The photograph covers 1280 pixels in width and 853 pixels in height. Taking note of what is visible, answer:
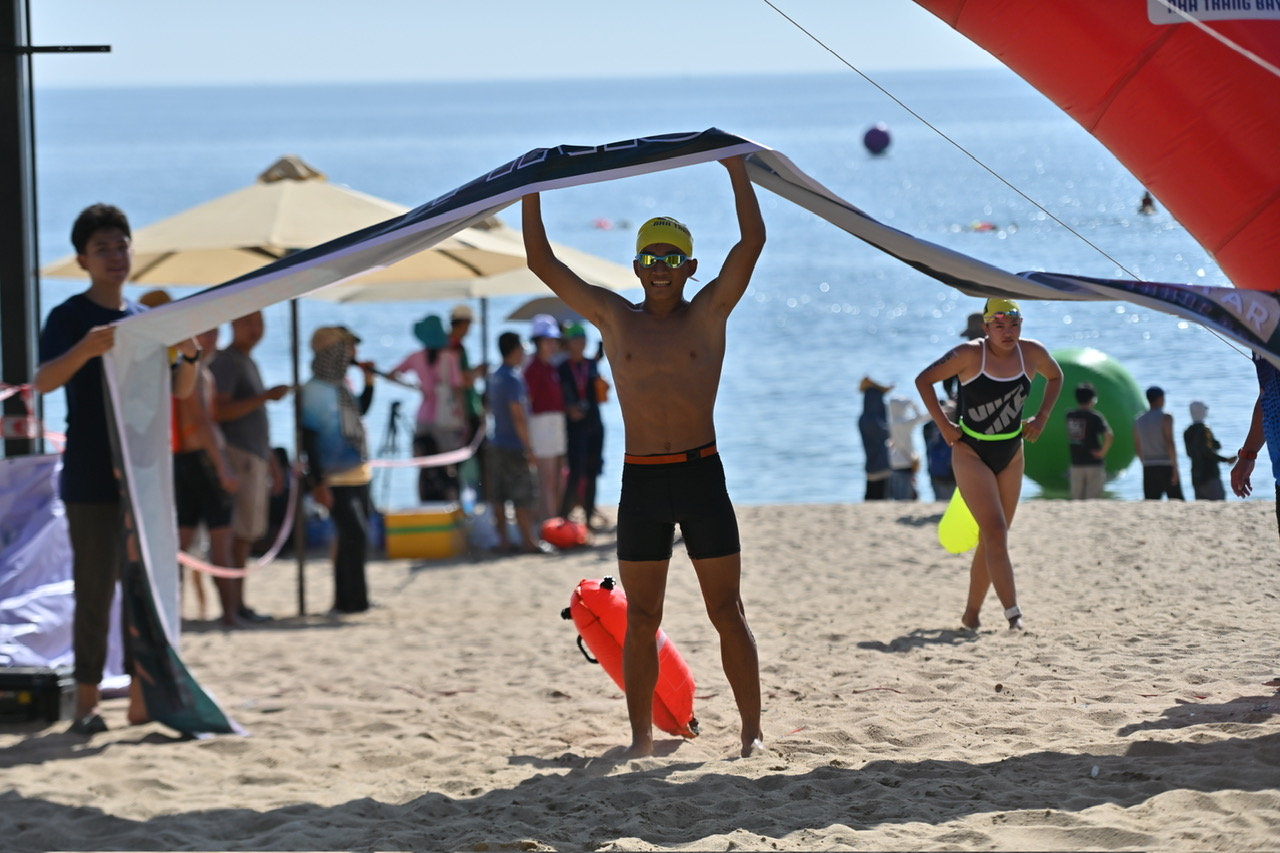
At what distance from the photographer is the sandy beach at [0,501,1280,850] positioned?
4.39 meters

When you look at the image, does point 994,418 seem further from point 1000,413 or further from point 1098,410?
point 1098,410

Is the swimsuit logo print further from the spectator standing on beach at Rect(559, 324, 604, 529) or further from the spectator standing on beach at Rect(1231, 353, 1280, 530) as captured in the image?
the spectator standing on beach at Rect(559, 324, 604, 529)

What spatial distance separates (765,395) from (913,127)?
15292 cm

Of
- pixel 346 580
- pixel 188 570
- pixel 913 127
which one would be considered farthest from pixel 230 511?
pixel 913 127

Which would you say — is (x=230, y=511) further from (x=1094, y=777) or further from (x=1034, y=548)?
(x=1094, y=777)

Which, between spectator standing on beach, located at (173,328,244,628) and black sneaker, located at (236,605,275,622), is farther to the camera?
black sneaker, located at (236,605,275,622)

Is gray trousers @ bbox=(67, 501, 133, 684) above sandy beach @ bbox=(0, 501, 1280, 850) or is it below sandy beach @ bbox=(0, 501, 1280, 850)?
above

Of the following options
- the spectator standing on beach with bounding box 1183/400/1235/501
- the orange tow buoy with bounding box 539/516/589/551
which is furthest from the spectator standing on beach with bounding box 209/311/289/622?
the spectator standing on beach with bounding box 1183/400/1235/501

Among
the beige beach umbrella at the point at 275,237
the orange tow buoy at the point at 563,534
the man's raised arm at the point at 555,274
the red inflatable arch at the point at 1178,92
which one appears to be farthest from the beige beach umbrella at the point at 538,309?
the man's raised arm at the point at 555,274

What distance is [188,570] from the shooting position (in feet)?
34.0

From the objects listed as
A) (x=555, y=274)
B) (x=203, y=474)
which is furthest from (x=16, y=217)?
(x=555, y=274)

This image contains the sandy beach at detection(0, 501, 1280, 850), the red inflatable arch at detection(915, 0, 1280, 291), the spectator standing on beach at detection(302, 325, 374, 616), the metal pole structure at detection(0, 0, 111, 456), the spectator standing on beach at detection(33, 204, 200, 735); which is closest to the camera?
the sandy beach at detection(0, 501, 1280, 850)

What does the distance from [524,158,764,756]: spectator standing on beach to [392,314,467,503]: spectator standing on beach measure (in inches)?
296

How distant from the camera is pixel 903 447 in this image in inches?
569
